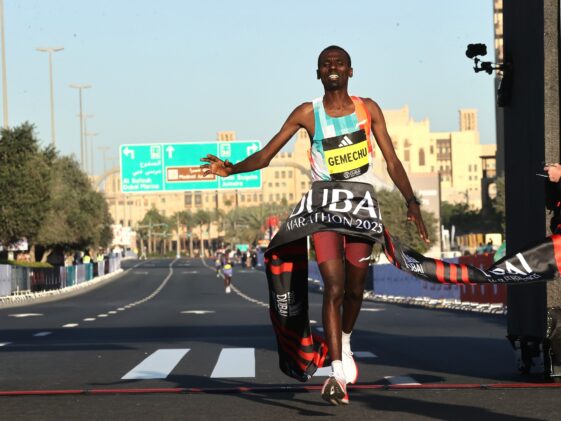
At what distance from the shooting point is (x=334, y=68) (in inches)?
319

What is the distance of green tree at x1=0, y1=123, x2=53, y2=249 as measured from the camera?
59688mm

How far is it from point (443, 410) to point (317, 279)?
194 feet

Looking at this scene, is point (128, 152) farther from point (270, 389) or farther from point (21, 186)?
point (270, 389)

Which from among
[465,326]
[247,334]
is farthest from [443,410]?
[465,326]

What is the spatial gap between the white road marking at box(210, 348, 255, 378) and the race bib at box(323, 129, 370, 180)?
302 centimetres

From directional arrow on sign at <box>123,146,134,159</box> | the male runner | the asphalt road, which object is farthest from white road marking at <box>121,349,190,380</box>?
directional arrow on sign at <box>123,146,134,159</box>

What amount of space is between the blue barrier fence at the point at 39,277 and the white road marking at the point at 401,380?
36.8 metres

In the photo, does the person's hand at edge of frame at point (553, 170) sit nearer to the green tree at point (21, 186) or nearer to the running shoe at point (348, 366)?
the running shoe at point (348, 366)

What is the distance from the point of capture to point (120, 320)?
2639cm

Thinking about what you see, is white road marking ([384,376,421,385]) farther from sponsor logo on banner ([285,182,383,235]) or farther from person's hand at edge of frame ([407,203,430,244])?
sponsor logo on banner ([285,182,383,235])

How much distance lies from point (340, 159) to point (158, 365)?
172 inches

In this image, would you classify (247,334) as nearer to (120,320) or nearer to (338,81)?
(120,320)

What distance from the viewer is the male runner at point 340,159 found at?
7.94 metres

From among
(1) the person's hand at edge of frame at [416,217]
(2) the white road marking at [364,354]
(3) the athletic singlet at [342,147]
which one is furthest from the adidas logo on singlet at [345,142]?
(2) the white road marking at [364,354]
